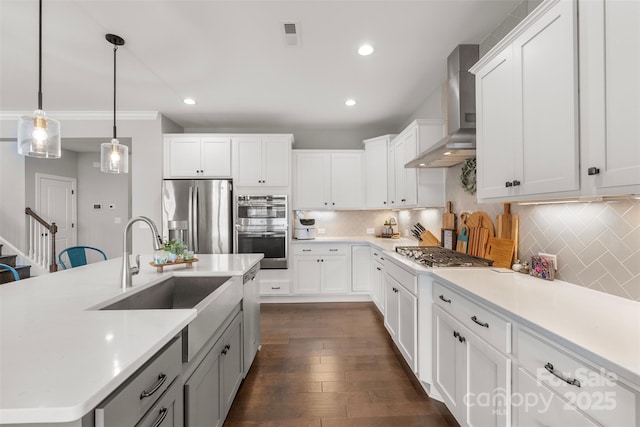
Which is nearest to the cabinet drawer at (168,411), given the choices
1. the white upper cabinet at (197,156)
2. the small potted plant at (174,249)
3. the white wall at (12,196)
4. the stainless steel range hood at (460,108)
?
the small potted plant at (174,249)

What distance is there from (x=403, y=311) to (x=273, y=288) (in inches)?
89.6

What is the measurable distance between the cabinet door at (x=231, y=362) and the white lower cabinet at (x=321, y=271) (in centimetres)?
216

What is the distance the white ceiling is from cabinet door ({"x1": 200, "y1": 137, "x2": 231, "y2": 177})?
468mm

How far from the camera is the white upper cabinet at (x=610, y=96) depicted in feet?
3.23

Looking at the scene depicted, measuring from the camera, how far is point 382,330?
3.24 metres

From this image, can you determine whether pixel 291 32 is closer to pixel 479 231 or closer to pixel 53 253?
pixel 479 231

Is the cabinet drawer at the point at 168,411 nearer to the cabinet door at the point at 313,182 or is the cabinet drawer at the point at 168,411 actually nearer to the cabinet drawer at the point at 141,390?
the cabinet drawer at the point at 141,390

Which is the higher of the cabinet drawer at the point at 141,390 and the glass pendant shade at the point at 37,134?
the glass pendant shade at the point at 37,134

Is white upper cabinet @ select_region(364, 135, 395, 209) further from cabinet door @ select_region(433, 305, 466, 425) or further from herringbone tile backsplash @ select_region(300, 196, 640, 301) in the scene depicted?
cabinet door @ select_region(433, 305, 466, 425)

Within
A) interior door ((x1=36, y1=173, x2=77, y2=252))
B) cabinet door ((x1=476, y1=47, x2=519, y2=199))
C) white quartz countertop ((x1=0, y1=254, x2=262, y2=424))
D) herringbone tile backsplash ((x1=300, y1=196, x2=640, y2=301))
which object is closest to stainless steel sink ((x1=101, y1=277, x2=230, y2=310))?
white quartz countertop ((x1=0, y1=254, x2=262, y2=424))

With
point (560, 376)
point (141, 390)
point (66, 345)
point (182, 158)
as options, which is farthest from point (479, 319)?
point (182, 158)

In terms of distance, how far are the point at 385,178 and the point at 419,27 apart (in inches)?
87.0

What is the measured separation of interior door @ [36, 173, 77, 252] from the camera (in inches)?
204

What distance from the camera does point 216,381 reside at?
1.55 m
